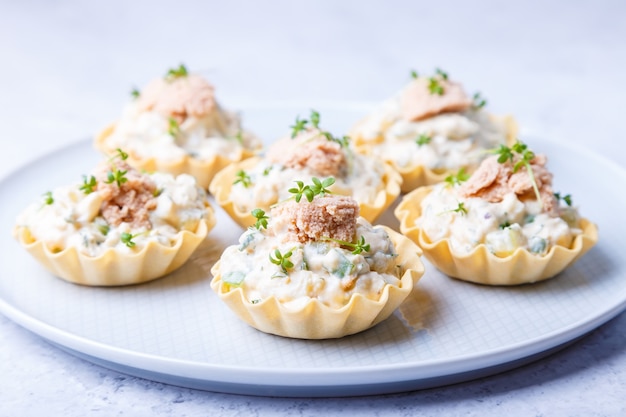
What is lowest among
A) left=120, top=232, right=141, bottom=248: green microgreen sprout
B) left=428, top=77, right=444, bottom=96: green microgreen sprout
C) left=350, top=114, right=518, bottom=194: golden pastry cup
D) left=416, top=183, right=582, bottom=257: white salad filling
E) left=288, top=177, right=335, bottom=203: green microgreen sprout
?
left=350, top=114, right=518, bottom=194: golden pastry cup

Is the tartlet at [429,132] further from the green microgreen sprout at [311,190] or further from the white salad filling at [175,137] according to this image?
the green microgreen sprout at [311,190]

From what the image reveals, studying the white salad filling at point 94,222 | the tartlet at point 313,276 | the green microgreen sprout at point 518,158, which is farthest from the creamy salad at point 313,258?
the green microgreen sprout at point 518,158

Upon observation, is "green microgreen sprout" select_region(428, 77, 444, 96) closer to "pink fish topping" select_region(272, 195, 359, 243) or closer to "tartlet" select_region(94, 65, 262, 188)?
"tartlet" select_region(94, 65, 262, 188)

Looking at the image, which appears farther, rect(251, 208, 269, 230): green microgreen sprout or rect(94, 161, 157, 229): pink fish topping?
rect(94, 161, 157, 229): pink fish topping

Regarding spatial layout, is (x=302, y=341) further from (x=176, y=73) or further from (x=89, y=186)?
(x=176, y=73)

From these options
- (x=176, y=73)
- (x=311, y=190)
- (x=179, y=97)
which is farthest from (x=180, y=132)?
(x=311, y=190)

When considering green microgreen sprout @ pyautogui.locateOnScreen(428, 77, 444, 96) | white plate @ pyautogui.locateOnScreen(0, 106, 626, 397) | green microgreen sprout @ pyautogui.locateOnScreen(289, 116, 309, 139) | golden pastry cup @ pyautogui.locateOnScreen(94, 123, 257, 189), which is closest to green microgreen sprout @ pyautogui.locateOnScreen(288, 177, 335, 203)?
white plate @ pyautogui.locateOnScreen(0, 106, 626, 397)
